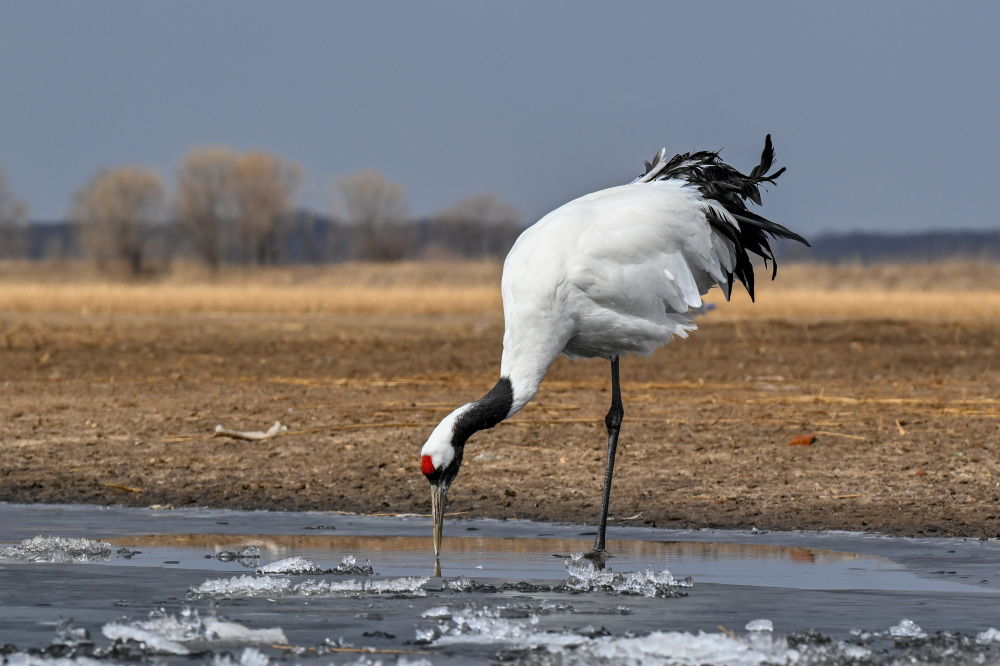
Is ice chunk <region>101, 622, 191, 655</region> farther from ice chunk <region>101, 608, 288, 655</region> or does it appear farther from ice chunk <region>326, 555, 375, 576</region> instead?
ice chunk <region>326, 555, 375, 576</region>

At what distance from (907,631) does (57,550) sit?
443cm

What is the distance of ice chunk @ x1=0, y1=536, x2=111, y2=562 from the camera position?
25.1ft

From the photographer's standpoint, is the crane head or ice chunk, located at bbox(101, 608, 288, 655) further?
the crane head

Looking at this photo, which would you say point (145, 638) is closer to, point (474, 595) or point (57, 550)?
point (474, 595)

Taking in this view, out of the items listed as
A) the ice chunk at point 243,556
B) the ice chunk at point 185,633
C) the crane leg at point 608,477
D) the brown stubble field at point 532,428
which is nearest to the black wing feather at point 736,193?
the crane leg at point 608,477

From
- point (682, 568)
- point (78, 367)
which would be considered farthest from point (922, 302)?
point (682, 568)

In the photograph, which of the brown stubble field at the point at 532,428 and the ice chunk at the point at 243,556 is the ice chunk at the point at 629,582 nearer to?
the ice chunk at the point at 243,556

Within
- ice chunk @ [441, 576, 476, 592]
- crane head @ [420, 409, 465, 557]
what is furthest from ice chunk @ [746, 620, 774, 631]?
crane head @ [420, 409, 465, 557]

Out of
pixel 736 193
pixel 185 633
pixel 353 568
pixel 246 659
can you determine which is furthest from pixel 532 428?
pixel 246 659

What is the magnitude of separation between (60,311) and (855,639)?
32.6 metres

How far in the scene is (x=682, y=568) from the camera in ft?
24.9

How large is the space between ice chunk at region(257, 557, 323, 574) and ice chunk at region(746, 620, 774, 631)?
2.38m

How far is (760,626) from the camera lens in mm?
5805

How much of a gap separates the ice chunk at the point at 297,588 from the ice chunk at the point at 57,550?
49.8 inches
